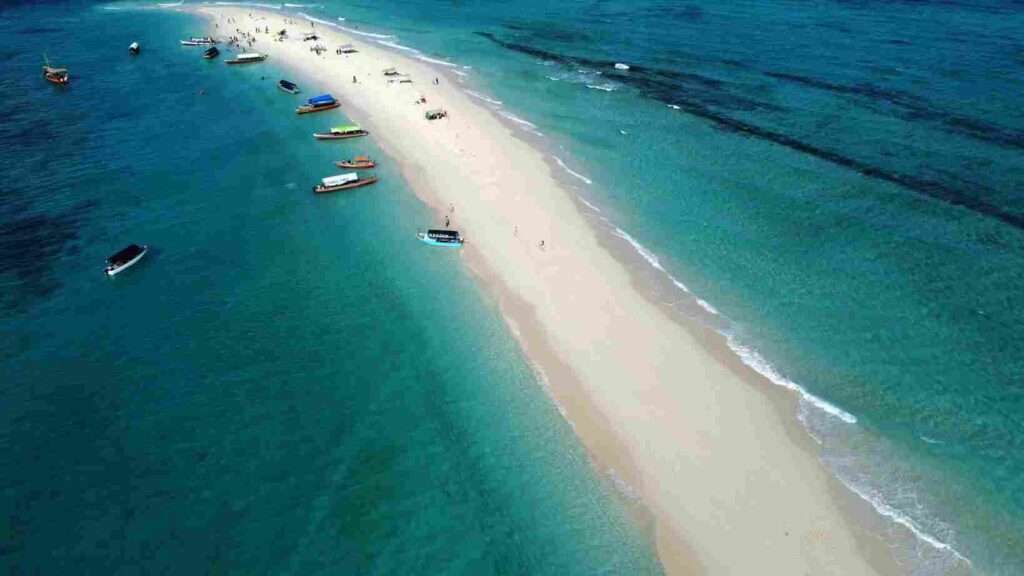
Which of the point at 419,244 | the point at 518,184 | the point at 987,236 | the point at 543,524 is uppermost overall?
the point at 987,236

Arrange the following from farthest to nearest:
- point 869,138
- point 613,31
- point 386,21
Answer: point 386,21 → point 613,31 → point 869,138

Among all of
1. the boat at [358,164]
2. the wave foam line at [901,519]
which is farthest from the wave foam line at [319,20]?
the wave foam line at [901,519]

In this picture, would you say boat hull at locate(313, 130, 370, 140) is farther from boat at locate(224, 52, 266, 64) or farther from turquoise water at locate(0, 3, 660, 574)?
boat at locate(224, 52, 266, 64)

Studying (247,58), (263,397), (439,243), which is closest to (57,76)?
(247,58)

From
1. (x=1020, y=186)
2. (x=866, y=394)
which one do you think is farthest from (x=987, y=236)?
(x=866, y=394)

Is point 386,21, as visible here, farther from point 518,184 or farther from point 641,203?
point 641,203

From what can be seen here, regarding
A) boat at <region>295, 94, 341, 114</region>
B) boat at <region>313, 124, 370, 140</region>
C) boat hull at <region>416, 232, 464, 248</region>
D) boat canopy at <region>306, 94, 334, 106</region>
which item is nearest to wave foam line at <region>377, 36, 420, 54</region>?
boat canopy at <region>306, 94, 334, 106</region>

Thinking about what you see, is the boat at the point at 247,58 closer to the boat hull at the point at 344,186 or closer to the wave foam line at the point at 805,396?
the boat hull at the point at 344,186
